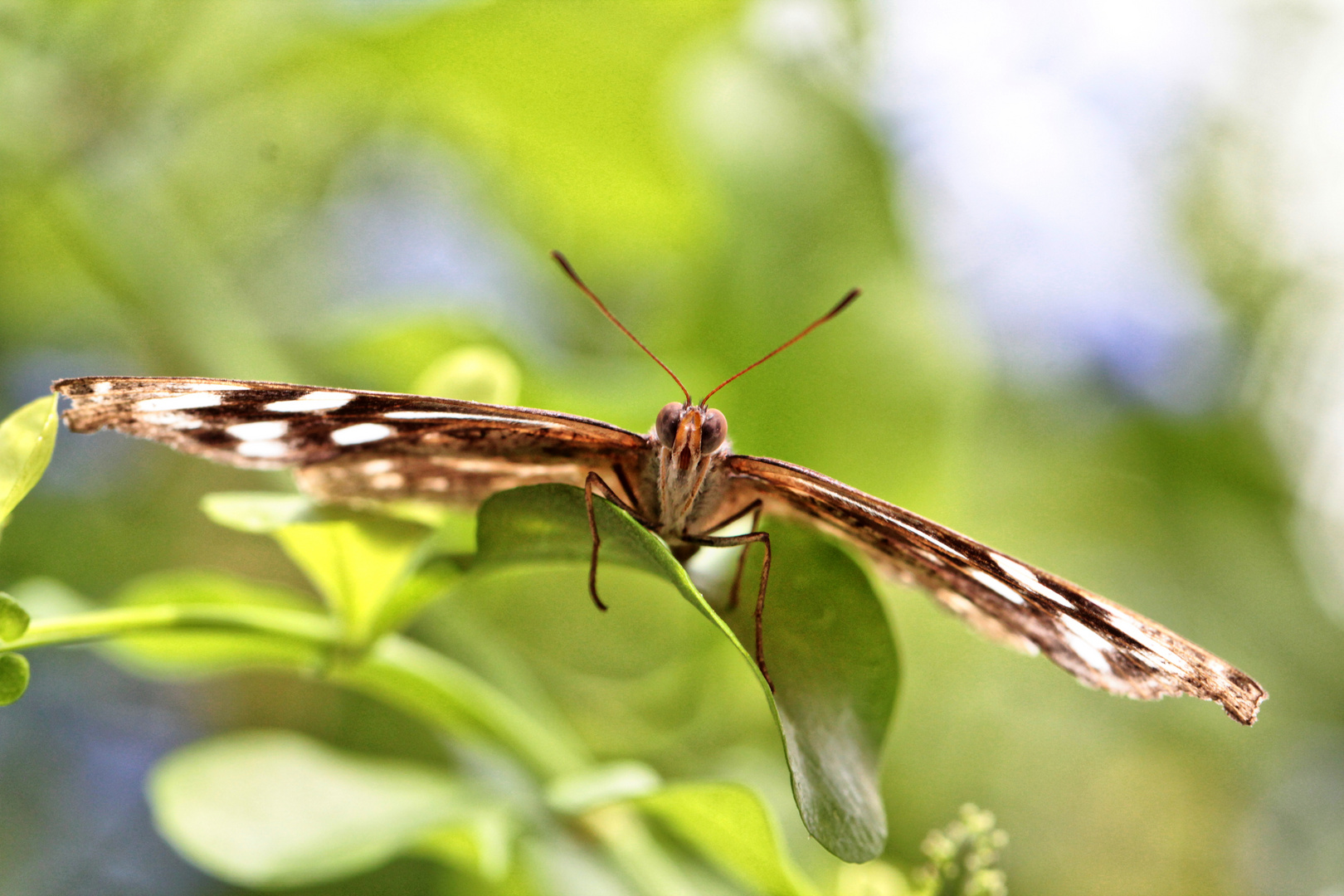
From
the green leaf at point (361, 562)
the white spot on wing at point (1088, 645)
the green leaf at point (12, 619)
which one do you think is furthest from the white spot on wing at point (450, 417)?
the white spot on wing at point (1088, 645)

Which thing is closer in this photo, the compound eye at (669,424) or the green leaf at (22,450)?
the green leaf at (22,450)

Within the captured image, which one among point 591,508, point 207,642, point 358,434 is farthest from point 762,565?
point 207,642

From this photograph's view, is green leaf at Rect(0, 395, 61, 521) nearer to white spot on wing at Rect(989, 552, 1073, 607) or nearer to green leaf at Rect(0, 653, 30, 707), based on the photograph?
green leaf at Rect(0, 653, 30, 707)

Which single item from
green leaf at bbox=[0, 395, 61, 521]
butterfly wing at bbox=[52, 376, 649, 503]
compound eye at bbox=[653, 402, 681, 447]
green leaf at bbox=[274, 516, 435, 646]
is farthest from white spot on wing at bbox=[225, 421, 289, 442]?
compound eye at bbox=[653, 402, 681, 447]

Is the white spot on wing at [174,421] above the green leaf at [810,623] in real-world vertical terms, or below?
below

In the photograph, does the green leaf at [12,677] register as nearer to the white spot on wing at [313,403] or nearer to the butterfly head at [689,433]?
the white spot on wing at [313,403]

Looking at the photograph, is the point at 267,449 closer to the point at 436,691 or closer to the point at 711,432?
the point at 436,691

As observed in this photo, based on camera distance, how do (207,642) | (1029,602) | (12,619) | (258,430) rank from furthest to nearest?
(207,642)
(258,430)
(1029,602)
(12,619)
